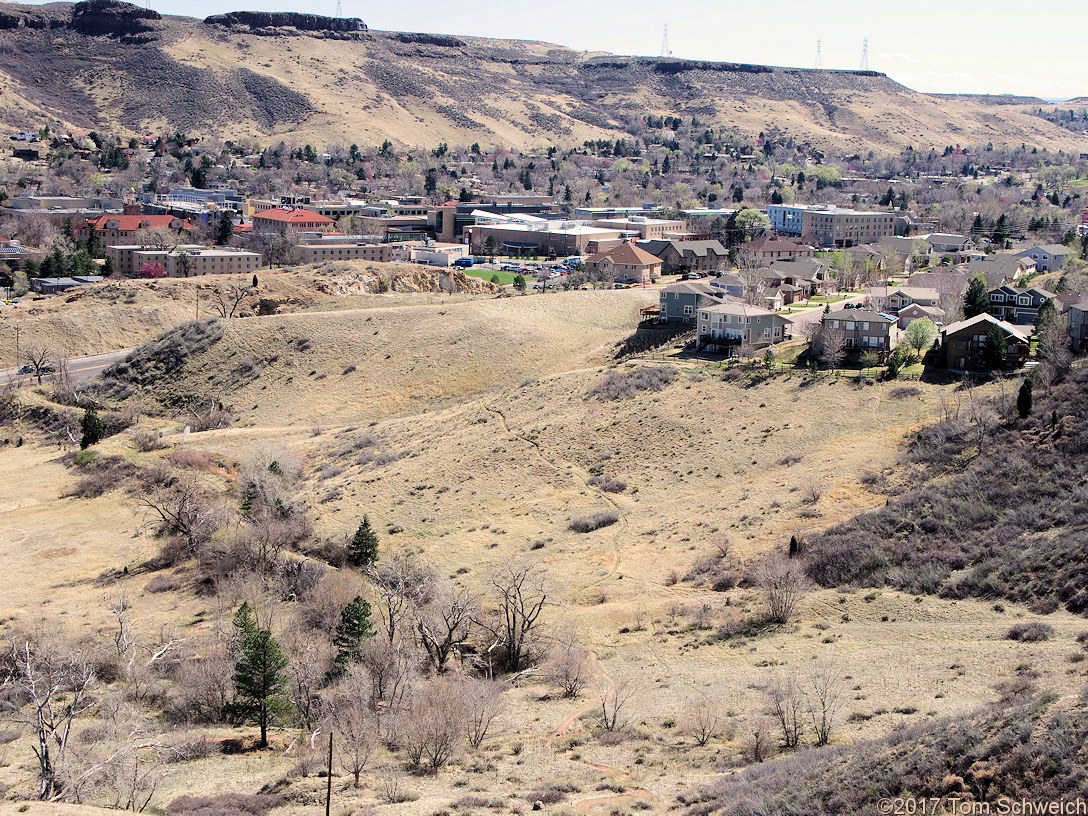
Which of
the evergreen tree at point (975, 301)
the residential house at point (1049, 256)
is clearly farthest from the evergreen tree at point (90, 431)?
the residential house at point (1049, 256)

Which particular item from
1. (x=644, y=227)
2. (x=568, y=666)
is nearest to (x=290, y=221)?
(x=644, y=227)

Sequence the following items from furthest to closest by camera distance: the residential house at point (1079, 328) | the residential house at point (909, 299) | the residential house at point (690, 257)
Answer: the residential house at point (690, 257) → the residential house at point (909, 299) → the residential house at point (1079, 328)

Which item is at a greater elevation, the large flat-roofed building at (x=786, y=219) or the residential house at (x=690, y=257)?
the large flat-roofed building at (x=786, y=219)

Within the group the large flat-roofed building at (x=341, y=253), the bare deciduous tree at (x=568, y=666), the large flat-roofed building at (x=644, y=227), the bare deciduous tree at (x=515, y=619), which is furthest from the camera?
the large flat-roofed building at (x=644, y=227)

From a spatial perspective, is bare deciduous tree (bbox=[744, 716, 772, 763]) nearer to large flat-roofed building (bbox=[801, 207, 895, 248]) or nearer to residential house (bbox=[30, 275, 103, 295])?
residential house (bbox=[30, 275, 103, 295])

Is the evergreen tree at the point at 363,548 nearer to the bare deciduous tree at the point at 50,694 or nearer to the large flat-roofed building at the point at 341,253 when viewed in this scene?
the bare deciduous tree at the point at 50,694
